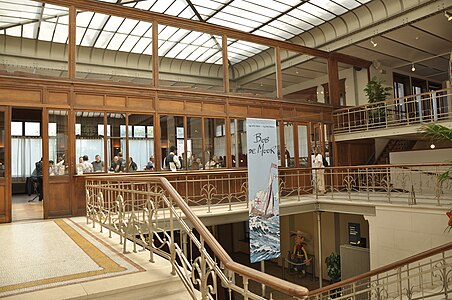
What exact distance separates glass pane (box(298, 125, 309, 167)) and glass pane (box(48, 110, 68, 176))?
Answer: 755cm

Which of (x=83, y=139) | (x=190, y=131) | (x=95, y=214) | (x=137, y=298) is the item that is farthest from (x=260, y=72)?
(x=137, y=298)

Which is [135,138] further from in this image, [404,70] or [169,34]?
[404,70]

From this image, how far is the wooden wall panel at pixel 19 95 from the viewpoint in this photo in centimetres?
761

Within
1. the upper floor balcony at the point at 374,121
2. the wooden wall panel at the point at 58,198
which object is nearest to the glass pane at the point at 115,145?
the wooden wall panel at the point at 58,198

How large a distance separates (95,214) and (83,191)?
1774 mm

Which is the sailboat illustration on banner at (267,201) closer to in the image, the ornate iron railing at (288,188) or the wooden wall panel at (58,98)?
the ornate iron railing at (288,188)

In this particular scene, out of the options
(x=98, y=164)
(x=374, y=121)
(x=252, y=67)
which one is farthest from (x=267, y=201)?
(x=252, y=67)

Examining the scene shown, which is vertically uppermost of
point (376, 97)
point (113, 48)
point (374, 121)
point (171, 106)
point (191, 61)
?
point (113, 48)

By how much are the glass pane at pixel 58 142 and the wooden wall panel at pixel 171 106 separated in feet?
8.00

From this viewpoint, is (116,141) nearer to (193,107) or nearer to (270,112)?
(193,107)

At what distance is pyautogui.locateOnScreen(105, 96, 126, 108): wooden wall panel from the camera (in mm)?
8852

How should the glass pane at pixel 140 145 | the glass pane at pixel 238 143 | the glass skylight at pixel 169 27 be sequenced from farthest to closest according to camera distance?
the glass pane at pixel 238 143 → the glass skylight at pixel 169 27 → the glass pane at pixel 140 145

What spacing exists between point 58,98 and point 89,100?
68 cm

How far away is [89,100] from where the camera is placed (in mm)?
8547
